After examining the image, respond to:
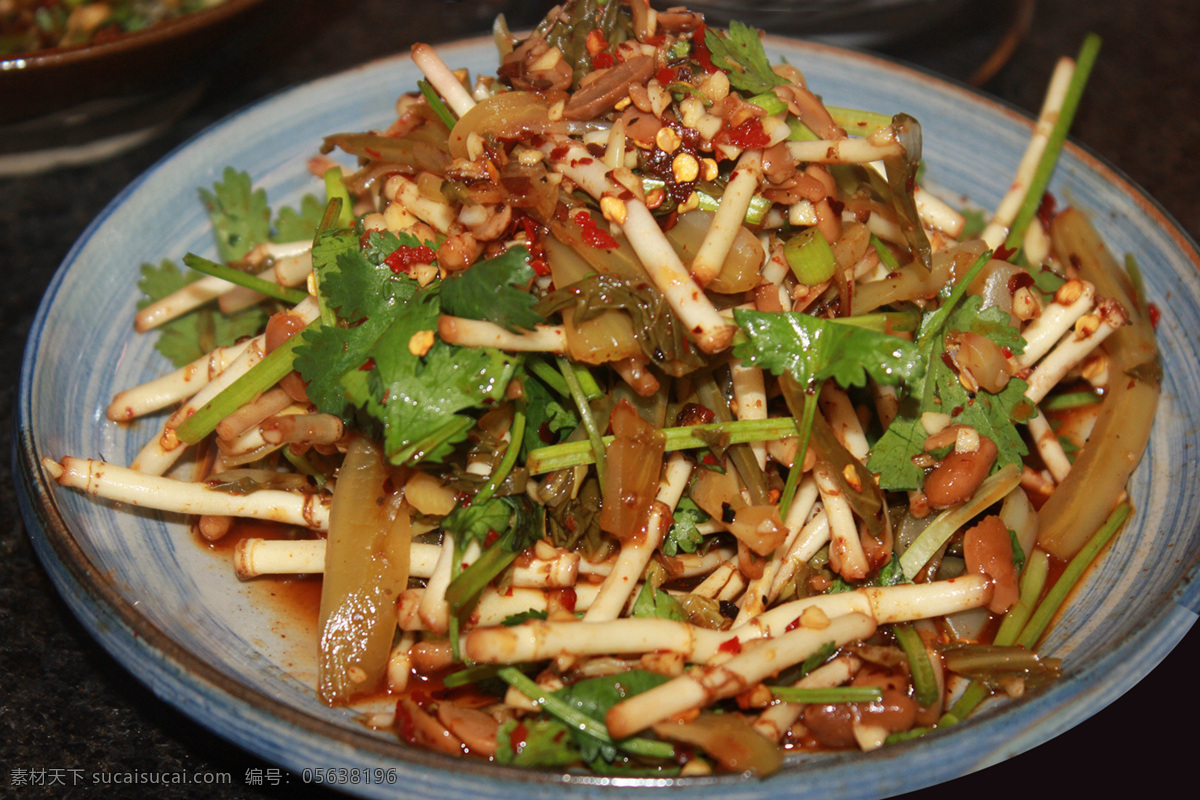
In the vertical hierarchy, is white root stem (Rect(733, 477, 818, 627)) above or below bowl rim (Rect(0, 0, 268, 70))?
below

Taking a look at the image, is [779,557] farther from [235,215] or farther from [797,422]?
[235,215]

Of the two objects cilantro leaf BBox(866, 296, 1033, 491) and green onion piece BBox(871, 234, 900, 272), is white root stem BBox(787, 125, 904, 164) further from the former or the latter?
cilantro leaf BBox(866, 296, 1033, 491)

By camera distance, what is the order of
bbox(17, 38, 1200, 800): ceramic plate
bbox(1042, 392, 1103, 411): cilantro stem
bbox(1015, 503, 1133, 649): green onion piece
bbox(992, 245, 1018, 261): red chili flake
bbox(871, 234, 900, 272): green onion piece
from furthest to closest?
bbox(1042, 392, 1103, 411): cilantro stem → bbox(992, 245, 1018, 261): red chili flake → bbox(871, 234, 900, 272): green onion piece → bbox(1015, 503, 1133, 649): green onion piece → bbox(17, 38, 1200, 800): ceramic plate

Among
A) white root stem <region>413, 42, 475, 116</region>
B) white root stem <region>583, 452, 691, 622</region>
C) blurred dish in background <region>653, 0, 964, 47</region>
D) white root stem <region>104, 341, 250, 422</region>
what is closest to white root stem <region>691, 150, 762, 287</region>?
white root stem <region>583, 452, 691, 622</region>

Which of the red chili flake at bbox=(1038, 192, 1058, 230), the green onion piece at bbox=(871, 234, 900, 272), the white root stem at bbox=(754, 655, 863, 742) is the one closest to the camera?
the white root stem at bbox=(754, 655, 863, 742)

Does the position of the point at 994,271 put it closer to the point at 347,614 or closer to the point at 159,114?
the point at 347,614

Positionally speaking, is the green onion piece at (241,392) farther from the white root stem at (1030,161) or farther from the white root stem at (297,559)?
the white root stem at (1030,161)

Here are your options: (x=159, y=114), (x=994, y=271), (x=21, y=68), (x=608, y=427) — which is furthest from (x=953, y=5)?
(x=21, y=68)
